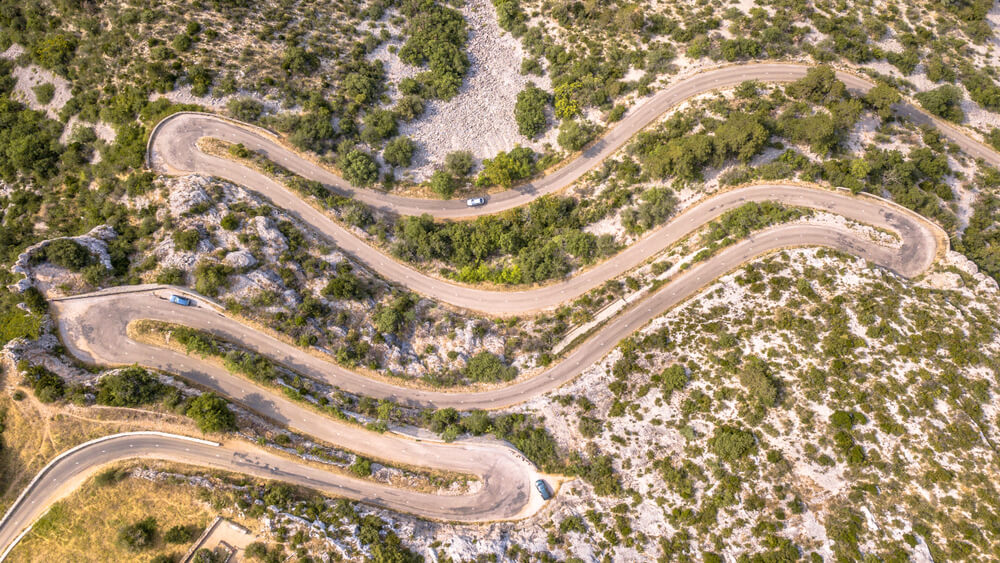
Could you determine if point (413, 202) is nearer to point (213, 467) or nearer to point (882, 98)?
point (213, 467)

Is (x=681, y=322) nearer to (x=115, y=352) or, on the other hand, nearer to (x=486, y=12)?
(x=486, y=12)

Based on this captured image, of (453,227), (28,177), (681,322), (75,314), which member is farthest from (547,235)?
(28,177)

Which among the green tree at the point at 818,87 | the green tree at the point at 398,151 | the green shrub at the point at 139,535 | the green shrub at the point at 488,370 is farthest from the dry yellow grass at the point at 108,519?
the green tree at the point at 818,87

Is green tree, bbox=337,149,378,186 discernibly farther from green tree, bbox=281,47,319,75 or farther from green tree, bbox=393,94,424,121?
green tree, bbox=281,47,319,75

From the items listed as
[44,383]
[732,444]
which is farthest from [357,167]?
[732,444]

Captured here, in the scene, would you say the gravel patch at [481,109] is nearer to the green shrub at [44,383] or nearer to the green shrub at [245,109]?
the green shrub at [245,109]

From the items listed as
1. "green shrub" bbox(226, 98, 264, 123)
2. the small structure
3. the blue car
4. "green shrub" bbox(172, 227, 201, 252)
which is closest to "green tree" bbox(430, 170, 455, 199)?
"green shrub" bbox(226, 98, 264, 123)
